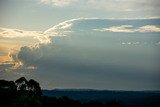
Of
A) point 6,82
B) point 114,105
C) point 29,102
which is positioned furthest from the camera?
point 114,105

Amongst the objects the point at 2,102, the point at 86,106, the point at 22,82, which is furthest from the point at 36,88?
the point at 86,106

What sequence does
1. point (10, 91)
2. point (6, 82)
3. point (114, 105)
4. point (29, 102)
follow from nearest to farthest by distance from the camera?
point (29, 102)
point (10, 91)
point (6, 82)
point (114, 105)

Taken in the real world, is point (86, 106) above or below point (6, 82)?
below

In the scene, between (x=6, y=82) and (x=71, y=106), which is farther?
(x=71, y=106)

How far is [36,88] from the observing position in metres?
130

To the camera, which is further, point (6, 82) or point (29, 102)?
point (6, 82)

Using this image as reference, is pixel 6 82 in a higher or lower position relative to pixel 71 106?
higher

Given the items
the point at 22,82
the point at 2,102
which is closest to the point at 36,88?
the point at 22,82

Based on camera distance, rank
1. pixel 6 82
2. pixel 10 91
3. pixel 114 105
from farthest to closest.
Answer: pixel 114 105 → pixel 6 82 → pixel 10 91

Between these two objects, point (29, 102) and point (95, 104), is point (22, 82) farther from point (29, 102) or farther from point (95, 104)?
point (95, 104)

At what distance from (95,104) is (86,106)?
135 inches

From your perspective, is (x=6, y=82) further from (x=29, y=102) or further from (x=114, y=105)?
(x=114, y=105)

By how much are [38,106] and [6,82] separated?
19817mm

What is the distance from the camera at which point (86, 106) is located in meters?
154
